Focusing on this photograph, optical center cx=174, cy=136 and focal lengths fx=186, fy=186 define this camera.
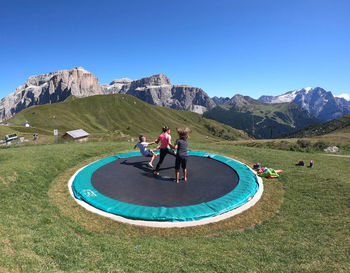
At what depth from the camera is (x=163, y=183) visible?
943 centimetres

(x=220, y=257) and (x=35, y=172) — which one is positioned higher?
(x=35, y=172)

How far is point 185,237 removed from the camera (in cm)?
579

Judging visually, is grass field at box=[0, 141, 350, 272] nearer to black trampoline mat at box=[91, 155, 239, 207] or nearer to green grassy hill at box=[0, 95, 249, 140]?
black trampoline mat at box=[91, 155, 239, 207]

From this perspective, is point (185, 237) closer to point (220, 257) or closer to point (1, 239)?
point (220, 257)

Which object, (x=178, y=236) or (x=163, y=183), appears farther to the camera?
(x=163, y=183)

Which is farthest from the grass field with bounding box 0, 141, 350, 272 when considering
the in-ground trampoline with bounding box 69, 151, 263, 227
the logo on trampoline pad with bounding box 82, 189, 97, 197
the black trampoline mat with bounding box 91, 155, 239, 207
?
the black trampoline mat with bounding box 91, 155, 239, 207

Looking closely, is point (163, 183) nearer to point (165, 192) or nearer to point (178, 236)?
point (165, 192)

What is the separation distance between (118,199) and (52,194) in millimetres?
3039

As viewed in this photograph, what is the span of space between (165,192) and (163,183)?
1.02m

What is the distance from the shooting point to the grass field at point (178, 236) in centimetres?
423

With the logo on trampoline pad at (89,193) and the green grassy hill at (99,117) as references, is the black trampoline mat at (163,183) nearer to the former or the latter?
the logo on trampoline pad at (89,193)

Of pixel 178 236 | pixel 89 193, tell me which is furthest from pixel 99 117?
pixel 178 236

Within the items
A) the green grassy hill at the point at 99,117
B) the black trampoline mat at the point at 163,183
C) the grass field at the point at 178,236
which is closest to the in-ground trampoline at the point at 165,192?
the black trampoline mat at the point at 163,183

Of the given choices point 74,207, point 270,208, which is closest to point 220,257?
point 270,208
